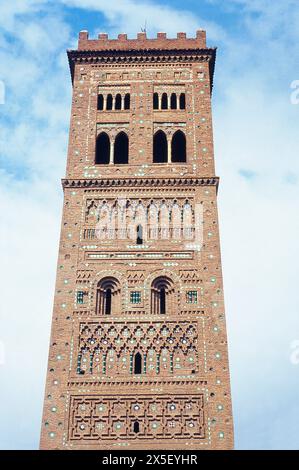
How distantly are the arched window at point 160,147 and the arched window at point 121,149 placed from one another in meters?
0.98

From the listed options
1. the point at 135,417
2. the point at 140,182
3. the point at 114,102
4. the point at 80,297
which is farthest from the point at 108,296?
the point at 114,102

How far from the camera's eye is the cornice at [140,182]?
27000 mm

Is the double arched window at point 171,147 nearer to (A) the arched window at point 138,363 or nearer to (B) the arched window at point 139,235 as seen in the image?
(B) the arched window at point 139,235

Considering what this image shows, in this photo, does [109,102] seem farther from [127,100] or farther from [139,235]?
[139,235]

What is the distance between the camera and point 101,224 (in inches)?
1032

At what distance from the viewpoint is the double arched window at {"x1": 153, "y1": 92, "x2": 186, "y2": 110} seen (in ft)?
95.6

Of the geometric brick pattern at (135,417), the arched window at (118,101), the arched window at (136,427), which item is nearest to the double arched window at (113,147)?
the arched window at (118,101)

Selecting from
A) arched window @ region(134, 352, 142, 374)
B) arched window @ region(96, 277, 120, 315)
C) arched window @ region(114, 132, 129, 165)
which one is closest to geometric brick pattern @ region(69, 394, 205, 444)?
arched window @ region(134, 352, 142, 374)

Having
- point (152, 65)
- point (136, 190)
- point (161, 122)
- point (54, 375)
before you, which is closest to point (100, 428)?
point (54, 375)

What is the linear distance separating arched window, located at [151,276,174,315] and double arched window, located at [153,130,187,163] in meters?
5.15

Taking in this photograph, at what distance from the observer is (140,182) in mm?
27047

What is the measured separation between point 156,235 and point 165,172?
2.49m

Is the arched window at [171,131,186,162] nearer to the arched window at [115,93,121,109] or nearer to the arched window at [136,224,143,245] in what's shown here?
the arched window at [115,93,121,109]
